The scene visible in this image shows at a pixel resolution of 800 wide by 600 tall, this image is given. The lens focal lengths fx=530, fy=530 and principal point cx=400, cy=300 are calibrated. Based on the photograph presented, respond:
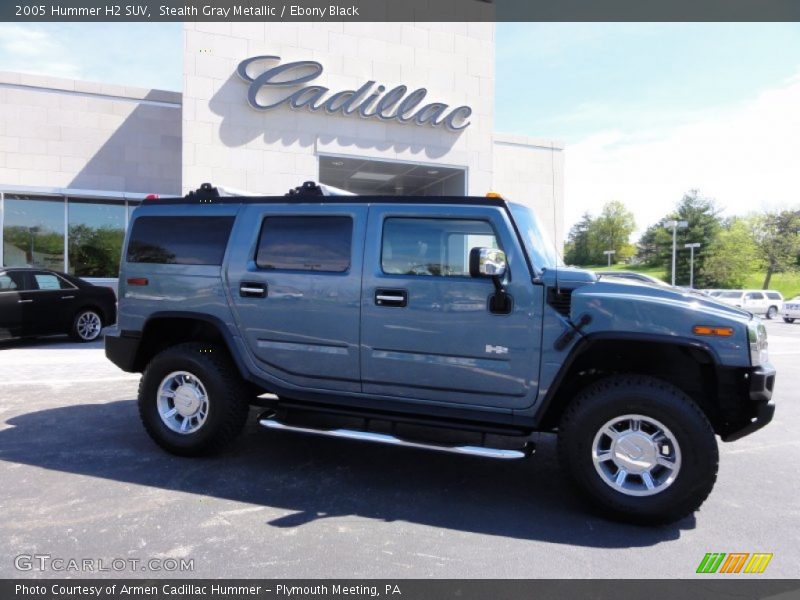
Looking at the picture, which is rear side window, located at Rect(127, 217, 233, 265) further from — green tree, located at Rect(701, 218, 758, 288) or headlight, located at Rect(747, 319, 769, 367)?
green tree, located at Rect(701, 218, 758, 288)

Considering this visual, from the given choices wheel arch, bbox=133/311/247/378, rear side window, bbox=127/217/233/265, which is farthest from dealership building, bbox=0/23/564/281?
wheel arch, bbox=133/311/247/378

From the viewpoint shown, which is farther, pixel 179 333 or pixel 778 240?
pixel 778 240

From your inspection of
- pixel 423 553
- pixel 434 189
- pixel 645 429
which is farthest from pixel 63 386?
pixel 434 189

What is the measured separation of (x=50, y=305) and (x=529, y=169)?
15.7m

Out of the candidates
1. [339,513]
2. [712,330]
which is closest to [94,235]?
[339,513]

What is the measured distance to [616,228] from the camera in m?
93.6

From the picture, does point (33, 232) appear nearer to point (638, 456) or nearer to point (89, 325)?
point (89, 325)

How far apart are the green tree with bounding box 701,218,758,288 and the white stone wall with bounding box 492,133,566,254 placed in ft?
135

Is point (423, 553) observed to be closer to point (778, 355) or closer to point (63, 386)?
point (63, 386)

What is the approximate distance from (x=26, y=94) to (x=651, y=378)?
1799 centimetres

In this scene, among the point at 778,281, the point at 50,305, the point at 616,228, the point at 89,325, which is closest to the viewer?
the point at 50,305

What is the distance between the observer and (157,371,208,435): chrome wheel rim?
4.43 meters

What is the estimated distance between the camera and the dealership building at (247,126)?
42.2ft

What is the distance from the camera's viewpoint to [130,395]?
6.69 metres
